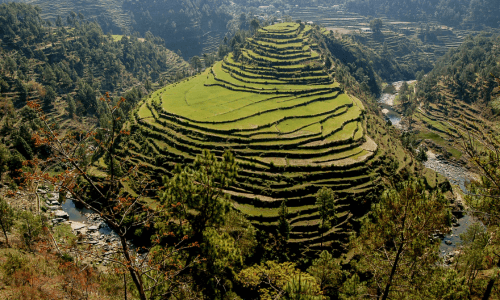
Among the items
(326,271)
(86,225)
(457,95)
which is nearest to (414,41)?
(457,95)

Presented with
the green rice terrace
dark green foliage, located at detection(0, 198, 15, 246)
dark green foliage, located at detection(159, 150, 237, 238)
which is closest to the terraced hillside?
the green rice terrace

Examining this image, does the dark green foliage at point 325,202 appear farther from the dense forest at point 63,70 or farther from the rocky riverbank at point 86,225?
the dense forest at point 63,70

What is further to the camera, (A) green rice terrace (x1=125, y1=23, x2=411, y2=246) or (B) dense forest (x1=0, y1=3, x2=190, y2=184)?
(B) dense forest (x1=0, y1=3, x2=190, y2=184)

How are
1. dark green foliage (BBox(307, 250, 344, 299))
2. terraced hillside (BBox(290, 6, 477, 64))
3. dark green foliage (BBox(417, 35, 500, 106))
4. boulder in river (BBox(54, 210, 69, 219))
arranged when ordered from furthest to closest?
terraced hillside (BBox(290, 6, 477, 64))
dark green foliage (BBox(417, 35, 500, 106))
boulder in river (BBox(54, 210, 69, 219))
dark green foliage (BBox(307, 250, 344, 299))

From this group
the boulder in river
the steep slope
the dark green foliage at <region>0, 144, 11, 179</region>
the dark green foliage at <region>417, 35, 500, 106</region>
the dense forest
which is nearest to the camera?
the dark green foliage at <region>0, 144, 11, 179</region>

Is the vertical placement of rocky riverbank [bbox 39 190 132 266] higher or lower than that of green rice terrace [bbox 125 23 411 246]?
lower

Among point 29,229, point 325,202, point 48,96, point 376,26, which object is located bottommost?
point 29,229

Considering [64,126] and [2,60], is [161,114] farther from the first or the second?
[2,60]

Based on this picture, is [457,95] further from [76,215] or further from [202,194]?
[76,215]

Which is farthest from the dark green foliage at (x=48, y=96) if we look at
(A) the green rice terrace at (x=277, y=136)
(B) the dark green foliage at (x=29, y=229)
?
(B) the dark green foliage at (x=29, y=229)

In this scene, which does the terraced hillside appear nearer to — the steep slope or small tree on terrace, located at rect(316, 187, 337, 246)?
the steep slope
